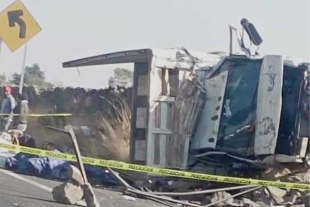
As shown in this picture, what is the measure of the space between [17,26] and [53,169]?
6.06 m

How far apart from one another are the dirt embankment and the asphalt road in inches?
104

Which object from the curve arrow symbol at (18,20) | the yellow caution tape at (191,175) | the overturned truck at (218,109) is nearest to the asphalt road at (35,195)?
the yellow caution tape at (191,175)

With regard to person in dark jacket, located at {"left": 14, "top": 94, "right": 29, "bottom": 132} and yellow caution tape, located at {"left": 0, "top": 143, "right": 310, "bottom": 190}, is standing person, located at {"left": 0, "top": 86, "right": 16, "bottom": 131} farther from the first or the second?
yellow caution tape, located at {"left": 0, "top": 143, "right": 310, "bottom": 190}

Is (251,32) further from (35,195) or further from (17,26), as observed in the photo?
(17,26)

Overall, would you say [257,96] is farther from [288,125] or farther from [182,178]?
[182,178]

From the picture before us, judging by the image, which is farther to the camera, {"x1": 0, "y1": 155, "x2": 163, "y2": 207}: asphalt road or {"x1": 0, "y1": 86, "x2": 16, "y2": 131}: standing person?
{"x1": 0, "y1": 86, "x2": 16, "y2": 131}: standing person

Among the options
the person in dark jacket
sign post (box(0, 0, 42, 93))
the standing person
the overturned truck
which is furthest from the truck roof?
the standing person

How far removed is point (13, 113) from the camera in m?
19.2

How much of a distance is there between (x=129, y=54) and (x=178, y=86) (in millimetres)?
789

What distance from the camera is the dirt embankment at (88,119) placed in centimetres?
1655

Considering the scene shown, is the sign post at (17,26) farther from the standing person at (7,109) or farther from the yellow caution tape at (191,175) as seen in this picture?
the yellow caution tape at (191,175)

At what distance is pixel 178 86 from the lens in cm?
1231

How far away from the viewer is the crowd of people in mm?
18719

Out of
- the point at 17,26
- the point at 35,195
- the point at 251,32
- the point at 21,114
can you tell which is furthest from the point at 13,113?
the point at 35,195
